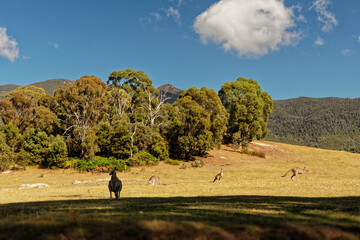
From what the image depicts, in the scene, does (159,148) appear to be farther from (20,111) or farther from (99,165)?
(20,111)

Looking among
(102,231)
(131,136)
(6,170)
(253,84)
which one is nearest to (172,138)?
(131,136)

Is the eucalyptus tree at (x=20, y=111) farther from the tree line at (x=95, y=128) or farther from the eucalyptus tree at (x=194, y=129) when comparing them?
the eucalyptus tree at (x=194, y=129)

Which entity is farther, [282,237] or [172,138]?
[172,138]

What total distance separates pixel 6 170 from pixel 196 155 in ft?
108

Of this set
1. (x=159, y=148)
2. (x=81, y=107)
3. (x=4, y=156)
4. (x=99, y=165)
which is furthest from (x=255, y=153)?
(x=4, y=156)

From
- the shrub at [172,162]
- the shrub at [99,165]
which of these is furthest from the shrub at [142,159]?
the shrub at [172,162]

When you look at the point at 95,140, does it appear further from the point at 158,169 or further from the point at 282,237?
the point at 282,237

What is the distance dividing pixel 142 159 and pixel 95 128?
986 centimetres

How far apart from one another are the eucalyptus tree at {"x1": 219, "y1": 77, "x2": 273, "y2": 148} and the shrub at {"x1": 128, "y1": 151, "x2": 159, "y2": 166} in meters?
23.7

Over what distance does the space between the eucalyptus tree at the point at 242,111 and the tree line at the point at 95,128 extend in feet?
28.4

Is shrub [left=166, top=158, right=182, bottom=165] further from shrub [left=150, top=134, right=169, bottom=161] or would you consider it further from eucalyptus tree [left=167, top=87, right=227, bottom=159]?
eucalyptus tree [left=167, top=87, right=227, bottom=159]

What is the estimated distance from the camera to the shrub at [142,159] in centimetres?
4547

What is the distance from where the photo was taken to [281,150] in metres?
67.2

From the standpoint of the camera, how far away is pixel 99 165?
42719mm
